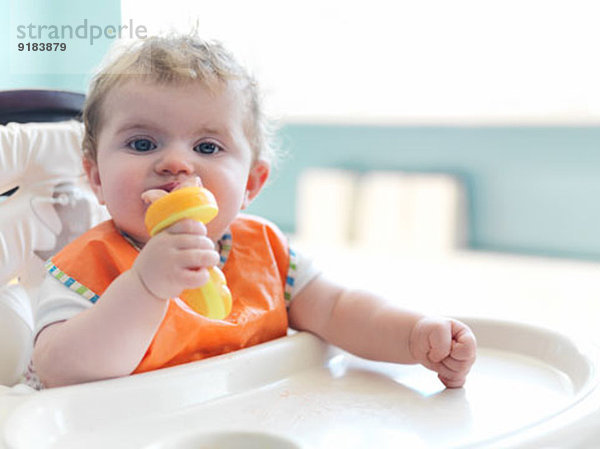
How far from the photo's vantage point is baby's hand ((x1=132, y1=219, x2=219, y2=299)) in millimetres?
560

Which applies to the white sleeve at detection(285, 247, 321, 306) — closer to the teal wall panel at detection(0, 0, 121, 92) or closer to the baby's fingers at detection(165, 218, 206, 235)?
the baby's fingers at detection(165, 218, 206, 235)

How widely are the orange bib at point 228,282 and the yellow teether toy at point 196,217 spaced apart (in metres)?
0.12

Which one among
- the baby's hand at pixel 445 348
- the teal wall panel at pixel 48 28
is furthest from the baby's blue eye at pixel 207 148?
the teal wall panel at pixel 48 28

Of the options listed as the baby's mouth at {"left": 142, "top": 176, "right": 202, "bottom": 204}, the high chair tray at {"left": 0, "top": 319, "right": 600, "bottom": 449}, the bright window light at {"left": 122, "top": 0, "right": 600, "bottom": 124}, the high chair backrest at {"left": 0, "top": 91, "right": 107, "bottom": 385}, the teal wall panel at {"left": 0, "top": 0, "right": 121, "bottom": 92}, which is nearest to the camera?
the high chair tray at {"left": 0, "top": 319, "right": 600, "bottom": 449}

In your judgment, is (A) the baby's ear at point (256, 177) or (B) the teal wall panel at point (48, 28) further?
(B) the teal wall panel at point (48, 28)

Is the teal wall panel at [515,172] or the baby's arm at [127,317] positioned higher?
the baby's arm at [127,317]

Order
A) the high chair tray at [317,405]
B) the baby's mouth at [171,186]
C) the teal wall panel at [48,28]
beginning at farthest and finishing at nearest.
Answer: the teal wall panel at [48,28]
the baby's mouth at [171,186]
the high chair tray at [317,405]

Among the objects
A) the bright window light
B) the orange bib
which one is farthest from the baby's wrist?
the bright window light

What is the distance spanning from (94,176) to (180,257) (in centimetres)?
30

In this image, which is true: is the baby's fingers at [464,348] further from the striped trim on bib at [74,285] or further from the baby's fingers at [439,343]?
the striped trim on bib at [74,285]

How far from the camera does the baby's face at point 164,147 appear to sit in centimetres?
70

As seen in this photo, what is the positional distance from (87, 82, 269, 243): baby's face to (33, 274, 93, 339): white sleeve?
9 centimetres

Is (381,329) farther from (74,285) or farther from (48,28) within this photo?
(48,28)

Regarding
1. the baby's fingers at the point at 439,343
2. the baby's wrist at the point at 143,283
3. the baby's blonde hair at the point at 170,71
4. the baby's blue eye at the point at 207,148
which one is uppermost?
the baby's blonde hair at the point at 170,71
